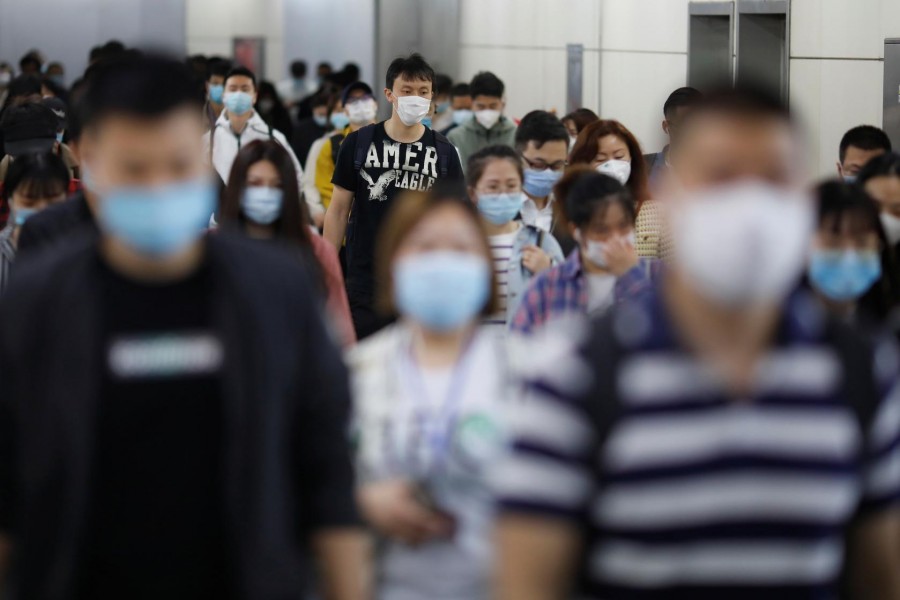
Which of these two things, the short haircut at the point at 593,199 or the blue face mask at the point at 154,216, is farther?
the short haircut at the point at 593,199

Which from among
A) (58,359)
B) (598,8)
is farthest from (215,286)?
(598,8)

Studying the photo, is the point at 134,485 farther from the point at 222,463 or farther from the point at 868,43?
the point at 868,43

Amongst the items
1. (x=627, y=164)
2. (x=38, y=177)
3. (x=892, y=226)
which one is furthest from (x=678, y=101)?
(x=38, y=177)

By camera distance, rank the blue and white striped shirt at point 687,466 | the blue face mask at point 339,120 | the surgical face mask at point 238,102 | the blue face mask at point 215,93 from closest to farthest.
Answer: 1. the blue and white striped shirt at point 687,466
2. the surgical face mask at point 238,102
3. the blue face mask at point 339,120
4. the blue face mask at point 215,93

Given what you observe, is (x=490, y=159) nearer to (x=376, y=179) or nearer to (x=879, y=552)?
(x=376, y=179)

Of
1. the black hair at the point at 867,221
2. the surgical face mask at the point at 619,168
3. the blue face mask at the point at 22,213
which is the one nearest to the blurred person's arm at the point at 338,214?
the surgical face mask at the point at 619,168

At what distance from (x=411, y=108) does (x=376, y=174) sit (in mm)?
496

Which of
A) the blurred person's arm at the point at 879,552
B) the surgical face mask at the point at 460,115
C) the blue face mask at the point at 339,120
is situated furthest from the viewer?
the blue face mask at the point at 339,120

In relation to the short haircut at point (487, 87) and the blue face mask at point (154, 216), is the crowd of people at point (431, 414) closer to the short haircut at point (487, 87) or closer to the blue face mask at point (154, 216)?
the blue face mask at point (154, 216)

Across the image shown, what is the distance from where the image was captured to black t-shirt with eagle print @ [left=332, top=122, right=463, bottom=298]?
8406mm

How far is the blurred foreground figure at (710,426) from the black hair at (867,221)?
2.52 metres

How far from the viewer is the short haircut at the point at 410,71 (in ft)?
30.0

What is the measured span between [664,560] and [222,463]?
86 cm

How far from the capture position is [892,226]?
5.96 m
